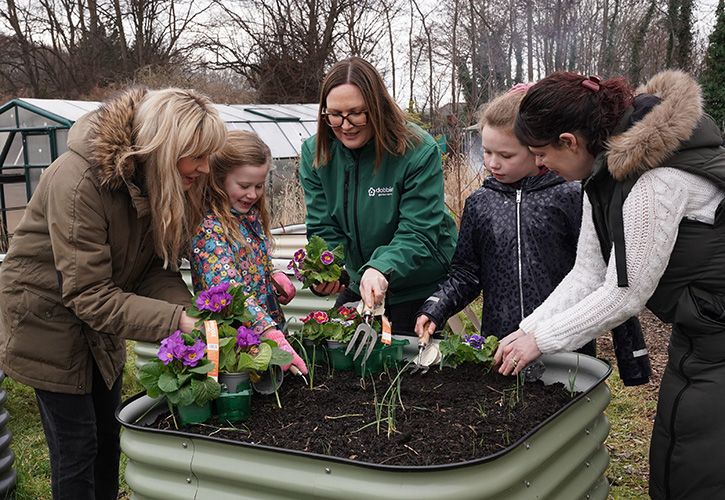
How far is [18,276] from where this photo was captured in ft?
6.94

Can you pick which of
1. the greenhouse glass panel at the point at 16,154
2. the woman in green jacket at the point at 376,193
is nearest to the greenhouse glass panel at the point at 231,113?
the greenhouse glass panel at the point at 16,154

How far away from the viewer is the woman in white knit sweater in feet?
5.61

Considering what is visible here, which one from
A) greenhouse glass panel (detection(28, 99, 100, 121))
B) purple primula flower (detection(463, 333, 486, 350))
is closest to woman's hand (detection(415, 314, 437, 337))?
purple primula flower (detection(463, 333, 486, 350))

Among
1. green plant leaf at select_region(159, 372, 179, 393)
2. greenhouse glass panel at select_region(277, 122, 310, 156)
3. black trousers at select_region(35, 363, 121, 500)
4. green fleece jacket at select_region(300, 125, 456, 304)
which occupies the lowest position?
black trousers at select_region(35, 363, 121, 500)

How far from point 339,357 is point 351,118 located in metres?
0.79

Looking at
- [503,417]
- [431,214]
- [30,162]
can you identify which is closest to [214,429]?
[503,417]

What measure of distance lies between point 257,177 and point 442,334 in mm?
842

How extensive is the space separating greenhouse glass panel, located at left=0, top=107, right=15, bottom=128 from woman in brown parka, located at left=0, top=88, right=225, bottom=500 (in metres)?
9.16

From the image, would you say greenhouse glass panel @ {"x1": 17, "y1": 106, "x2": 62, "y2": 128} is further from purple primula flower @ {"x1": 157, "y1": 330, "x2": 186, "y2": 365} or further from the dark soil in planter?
purple primula flower @ {"x1": 157, "y1": 330, "x2": 186, "y2": 365}

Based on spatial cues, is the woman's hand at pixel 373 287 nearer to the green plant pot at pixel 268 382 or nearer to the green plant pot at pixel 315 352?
the green plant pot at pixel 315 352

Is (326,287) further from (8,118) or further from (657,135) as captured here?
(8,118)

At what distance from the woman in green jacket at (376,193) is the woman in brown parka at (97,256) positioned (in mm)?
557

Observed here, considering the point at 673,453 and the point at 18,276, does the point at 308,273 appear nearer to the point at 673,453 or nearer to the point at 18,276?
the point at 18,276

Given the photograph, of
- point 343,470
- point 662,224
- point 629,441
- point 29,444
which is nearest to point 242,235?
point 343,470
